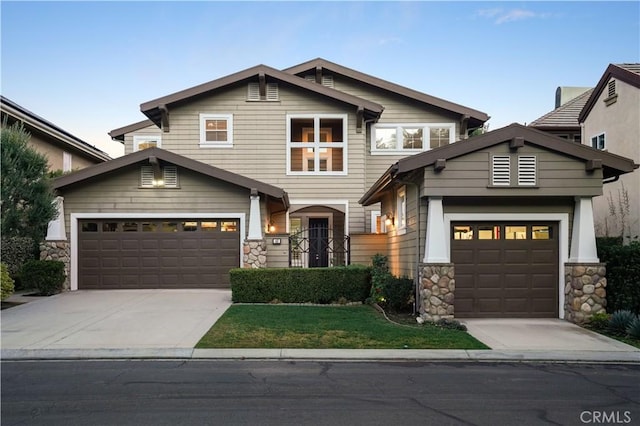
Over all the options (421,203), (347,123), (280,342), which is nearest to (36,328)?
(280,342)

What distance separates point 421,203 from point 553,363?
4701 mm

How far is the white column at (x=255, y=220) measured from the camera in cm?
1544

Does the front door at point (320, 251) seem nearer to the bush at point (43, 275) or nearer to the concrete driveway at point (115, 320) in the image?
the concrete driveway at point (115, 320)

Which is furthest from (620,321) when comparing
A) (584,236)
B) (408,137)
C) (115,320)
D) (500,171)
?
(408,137)

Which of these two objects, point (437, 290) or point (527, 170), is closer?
point (437, 290)

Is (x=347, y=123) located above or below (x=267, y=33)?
below

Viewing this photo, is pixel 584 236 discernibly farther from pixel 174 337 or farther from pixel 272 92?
pixel 272 92

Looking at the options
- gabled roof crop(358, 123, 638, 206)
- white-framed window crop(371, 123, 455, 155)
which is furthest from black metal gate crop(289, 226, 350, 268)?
gabled roof crop(358, 123, 638, 206)

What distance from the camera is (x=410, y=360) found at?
7977 mm

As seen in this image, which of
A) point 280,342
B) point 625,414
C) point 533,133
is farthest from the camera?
point 533,133

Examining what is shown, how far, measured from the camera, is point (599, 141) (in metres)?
19.6

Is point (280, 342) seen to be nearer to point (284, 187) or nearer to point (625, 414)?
point (625, 414)

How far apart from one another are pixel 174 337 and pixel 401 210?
24.6 feet

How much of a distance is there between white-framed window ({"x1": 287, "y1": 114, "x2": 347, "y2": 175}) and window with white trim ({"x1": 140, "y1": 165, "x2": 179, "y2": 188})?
190 inches
